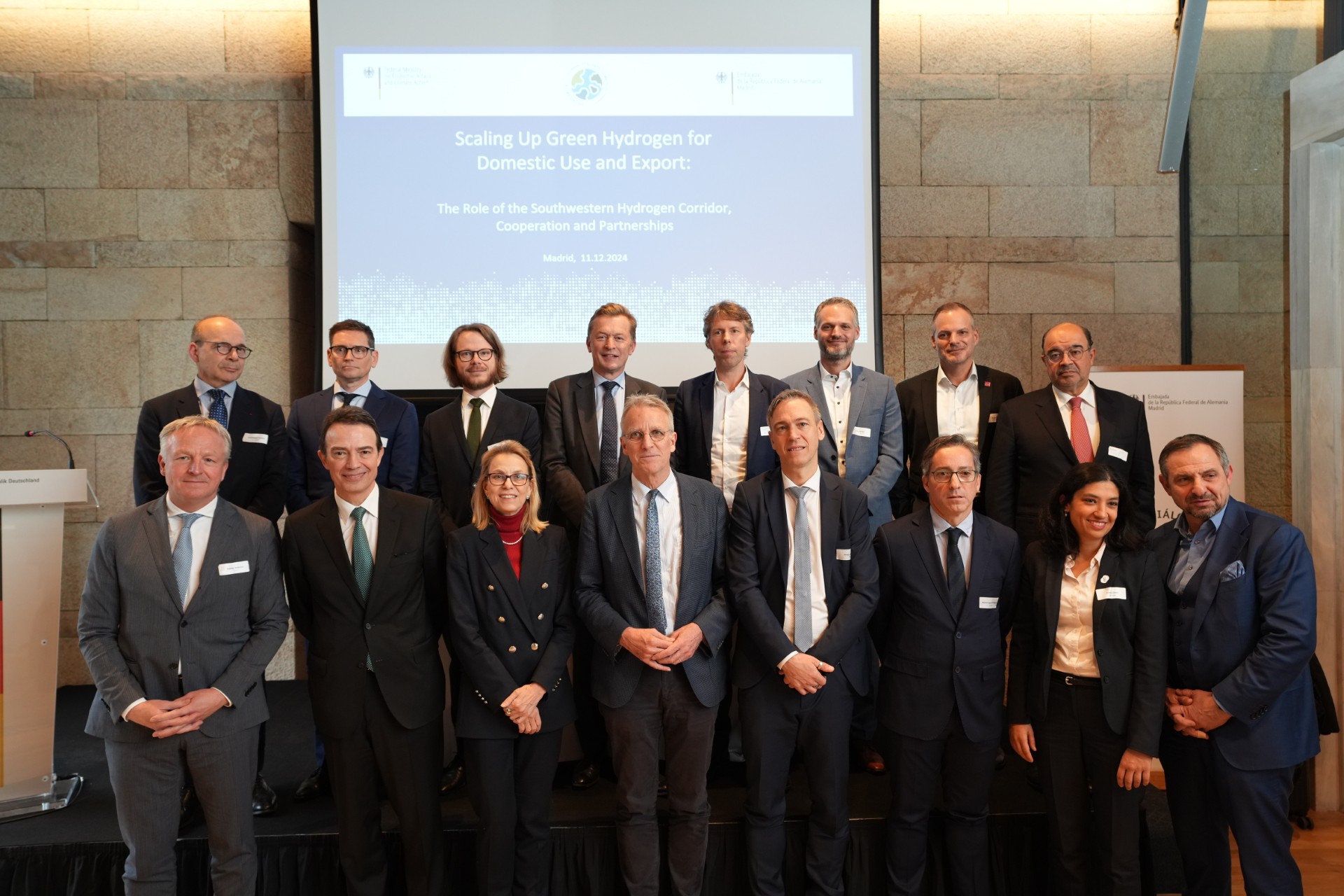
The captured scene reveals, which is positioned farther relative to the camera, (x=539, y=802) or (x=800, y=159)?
(x=800, y=159)

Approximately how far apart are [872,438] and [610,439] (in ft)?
3.29

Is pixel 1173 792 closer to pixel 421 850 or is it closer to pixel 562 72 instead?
pixel 421 850

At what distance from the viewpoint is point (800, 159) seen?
4.98 metres

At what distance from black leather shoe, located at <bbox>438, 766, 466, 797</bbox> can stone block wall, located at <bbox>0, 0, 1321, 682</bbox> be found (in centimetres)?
231

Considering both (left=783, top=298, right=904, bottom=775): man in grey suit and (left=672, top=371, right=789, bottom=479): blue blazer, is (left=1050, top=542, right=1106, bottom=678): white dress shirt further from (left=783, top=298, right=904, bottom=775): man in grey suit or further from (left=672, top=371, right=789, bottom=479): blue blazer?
(left=672, top=371, right=789, bottom=479): blue blazer

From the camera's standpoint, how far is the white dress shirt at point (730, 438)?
3.37 m

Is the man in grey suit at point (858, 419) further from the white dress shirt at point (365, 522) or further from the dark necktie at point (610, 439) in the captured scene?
the white dress shirt at point (365, 522)

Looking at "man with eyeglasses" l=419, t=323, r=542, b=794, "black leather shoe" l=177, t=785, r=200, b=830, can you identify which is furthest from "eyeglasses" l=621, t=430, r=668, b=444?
"black leather shoe" l=177, t=785, r=200, b=830

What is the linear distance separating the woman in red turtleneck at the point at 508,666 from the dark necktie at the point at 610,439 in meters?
0.57

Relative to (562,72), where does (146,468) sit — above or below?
below

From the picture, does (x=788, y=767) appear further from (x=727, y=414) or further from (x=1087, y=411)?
(x=1087, y=411)

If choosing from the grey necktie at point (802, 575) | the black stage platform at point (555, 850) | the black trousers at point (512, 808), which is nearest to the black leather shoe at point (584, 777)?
the black stage platform at point (555, 850)

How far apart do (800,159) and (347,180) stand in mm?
2439

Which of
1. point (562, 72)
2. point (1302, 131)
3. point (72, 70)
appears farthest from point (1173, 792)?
point (72, 70)
